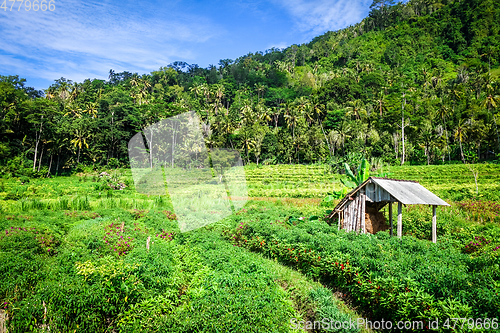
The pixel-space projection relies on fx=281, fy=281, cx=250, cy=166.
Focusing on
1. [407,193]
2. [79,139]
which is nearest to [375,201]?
[407,193]

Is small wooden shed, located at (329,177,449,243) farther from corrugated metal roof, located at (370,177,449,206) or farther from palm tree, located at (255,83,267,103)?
palm tree, located at (255,83,267,103)

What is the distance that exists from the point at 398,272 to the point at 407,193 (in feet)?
15.6

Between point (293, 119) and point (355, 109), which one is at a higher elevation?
point (355, 109)

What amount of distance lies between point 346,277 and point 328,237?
1.61m

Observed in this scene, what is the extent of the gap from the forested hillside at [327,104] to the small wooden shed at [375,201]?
2725 centimetres

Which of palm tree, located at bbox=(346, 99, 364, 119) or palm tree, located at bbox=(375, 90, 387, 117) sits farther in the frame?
palm tree, located at bbox=(346, 99, 364, 119)

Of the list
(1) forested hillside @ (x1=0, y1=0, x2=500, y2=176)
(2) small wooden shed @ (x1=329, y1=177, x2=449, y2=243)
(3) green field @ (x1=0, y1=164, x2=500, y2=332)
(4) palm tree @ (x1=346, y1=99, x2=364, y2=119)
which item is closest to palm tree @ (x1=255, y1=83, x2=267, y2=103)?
(1) forested hillside @ (x1=0, y1=0, x2=500, y2=176)

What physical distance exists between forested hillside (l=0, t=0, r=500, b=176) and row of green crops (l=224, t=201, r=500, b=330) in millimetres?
31061

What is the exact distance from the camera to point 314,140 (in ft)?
175

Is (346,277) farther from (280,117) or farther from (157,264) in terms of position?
(280,117)

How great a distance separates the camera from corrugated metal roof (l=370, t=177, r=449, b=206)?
8710 mm

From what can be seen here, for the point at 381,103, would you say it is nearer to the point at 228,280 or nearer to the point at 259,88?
the point at 259,88

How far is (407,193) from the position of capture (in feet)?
30.7

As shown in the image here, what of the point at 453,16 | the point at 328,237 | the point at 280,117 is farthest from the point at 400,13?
the point at 328,237
